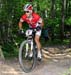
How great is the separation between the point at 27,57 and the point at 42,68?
0.63 meters

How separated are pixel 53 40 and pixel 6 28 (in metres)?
7.16

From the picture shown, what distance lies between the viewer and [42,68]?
28.7ft

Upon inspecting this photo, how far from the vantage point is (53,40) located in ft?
59.9

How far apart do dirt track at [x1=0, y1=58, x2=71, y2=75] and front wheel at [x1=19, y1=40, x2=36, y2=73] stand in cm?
16

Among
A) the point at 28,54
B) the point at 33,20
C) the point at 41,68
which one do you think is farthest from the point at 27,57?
the point at 33,20

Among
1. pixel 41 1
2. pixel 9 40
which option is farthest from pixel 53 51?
pixel 41 1

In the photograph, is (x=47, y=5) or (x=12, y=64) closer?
(x=12, y=64)

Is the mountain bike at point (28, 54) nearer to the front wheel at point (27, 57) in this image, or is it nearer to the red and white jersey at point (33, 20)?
the front wheel at point (27, 57)

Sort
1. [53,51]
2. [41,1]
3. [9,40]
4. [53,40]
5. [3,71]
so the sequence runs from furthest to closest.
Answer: [41,1] → [53,40] → [53,51] → [9,40] → [3,71]

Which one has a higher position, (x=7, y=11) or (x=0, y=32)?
(x=7, y=11)

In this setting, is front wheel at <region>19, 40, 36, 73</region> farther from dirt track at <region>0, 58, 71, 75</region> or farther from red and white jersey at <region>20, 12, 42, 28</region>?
red and white jersey at <region>20, 12, 42, 28</region>

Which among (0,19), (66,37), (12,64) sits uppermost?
(0,19)

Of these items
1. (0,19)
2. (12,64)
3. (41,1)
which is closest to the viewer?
(12,64)

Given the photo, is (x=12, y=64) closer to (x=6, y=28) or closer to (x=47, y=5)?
(x=6, y=28)
